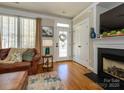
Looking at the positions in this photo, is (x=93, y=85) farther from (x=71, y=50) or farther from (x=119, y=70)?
(x=71, y=50)

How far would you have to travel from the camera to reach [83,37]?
533cm

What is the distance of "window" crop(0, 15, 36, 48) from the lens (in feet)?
16.2

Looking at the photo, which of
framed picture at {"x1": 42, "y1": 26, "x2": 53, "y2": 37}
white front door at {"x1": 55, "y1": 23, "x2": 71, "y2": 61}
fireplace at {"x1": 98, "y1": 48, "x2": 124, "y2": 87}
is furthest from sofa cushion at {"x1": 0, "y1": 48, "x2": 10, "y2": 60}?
fireplace at {"x1": 98, "y1": 48, "x2": 124, "y2": 87}

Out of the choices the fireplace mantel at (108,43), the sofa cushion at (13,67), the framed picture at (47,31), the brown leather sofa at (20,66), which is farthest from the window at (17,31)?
the fireplace mantel at (108,43)

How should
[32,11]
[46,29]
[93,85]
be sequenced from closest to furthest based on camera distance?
[93,85] < [32,11] < [46,29]

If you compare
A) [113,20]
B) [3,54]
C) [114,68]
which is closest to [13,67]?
[3,54]

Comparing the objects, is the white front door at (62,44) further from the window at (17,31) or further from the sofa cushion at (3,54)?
the sofa cushion at (3,54)

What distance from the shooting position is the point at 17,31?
5262mm

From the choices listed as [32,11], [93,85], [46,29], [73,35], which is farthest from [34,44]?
[93,85]

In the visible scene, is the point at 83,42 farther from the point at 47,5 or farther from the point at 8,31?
the point at 8,31

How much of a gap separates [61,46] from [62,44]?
13cm

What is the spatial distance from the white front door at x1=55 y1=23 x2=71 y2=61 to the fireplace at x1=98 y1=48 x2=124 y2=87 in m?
3.05

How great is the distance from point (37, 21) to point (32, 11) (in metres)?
0.50

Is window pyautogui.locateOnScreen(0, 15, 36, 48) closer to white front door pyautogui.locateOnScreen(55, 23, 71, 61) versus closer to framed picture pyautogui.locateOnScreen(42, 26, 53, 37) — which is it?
framed picture pyautogui.locateOnScreen(42, 26, 53, 37)
